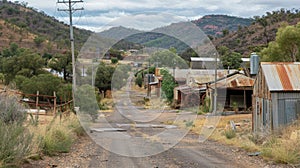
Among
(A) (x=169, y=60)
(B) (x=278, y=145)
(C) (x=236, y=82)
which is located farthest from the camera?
Answer: (A) (x=169, y=60)

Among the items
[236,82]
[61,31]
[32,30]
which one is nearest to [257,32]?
[61,31]

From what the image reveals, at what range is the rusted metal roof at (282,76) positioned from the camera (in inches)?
822

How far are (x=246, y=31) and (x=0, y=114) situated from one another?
101293 millimetres

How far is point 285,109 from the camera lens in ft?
68.2

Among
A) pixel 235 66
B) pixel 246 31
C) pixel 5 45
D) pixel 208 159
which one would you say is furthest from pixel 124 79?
pixel 246 31

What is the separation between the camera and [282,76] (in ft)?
70.9

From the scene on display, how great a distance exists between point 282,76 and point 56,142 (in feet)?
38.6

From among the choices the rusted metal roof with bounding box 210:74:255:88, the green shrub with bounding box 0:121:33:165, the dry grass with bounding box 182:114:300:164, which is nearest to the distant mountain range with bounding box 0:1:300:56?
the rusted metal roof with bounding box 210:74:255:88

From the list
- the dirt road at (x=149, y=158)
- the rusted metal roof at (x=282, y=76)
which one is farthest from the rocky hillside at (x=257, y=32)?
the dirt road at (x=149, y=158)

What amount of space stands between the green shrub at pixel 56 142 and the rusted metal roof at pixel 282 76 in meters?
9.88

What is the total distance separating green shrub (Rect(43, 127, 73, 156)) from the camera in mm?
13770

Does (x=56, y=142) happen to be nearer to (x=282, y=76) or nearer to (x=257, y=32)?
(x=282, y=76)

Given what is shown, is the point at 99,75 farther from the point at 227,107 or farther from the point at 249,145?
the point at 249,145

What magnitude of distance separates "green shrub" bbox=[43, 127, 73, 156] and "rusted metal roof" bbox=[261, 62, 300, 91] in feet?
32.4
